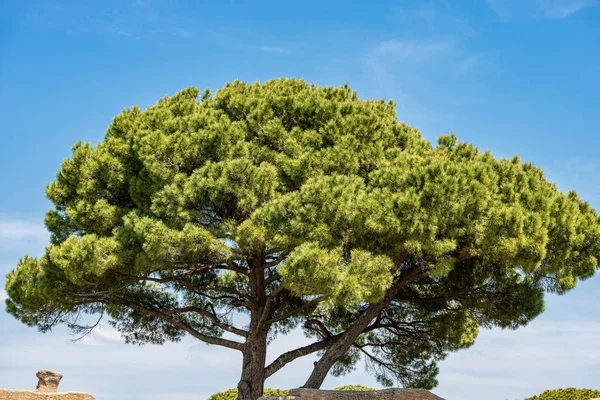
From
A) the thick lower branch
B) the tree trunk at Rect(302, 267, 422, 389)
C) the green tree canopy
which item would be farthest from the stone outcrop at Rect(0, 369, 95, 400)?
the tree trunk at Rect(302, 267, 422, 389)

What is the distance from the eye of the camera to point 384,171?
1085 cm

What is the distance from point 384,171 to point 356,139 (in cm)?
124

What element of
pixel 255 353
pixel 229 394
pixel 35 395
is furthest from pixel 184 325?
pixel 229 394

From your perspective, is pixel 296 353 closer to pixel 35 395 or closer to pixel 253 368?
pixel 253 368

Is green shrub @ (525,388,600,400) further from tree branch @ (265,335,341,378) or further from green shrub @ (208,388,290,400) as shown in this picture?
green shrub @ (208,388,290,400)

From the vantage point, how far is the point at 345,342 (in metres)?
12.1

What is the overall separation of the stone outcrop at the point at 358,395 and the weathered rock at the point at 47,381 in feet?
19.2

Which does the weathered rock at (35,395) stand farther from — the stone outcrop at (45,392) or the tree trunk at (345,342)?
the tree trunk at (345,342)

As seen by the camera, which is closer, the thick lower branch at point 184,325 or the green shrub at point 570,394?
the thick lower branch at point 184,325

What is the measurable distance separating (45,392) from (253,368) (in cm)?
487

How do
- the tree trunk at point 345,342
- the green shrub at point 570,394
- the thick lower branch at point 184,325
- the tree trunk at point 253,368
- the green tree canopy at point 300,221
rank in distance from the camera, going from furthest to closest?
the green shrub at point 570,394 < the thick lower branch at point 184,325 < the tree trunk at point 253,368 < the tree trunk at point 345,342 < the green tree canopy at point 300,221

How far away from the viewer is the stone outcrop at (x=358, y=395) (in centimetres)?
1066

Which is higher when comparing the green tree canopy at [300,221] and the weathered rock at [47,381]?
the green tree canopy at [300,221]

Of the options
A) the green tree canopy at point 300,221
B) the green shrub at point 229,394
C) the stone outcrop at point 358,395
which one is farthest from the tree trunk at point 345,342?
the green shrub at point 229,394
